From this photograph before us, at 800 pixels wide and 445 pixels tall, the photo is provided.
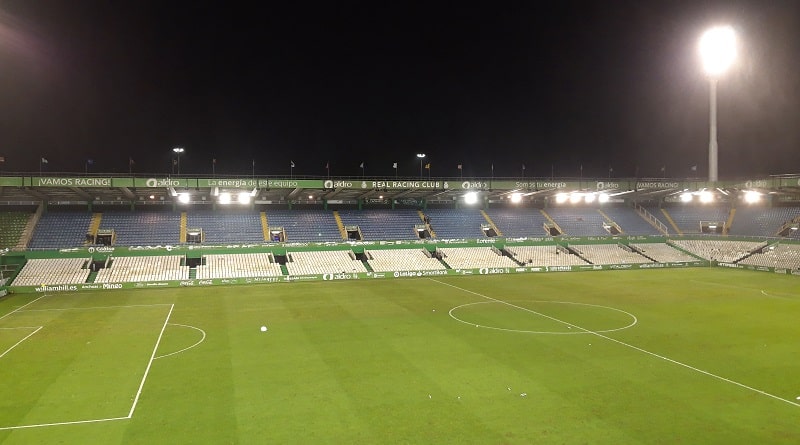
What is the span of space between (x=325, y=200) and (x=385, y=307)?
81.2 feet

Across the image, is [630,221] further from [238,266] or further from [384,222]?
[238,266]

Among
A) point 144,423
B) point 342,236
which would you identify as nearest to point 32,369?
point 144,423

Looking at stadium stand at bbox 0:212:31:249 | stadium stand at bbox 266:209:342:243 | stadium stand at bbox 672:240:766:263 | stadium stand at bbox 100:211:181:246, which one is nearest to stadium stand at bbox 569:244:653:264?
stadium stand at bbox 672:240:766:263

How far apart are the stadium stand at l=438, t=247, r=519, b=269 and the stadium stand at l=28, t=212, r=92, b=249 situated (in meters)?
27.6

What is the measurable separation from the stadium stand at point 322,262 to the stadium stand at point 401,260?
1305 mm

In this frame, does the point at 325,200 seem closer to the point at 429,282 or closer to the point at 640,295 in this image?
the point at 429,282

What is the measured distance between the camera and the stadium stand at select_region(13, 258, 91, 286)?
30.3 m

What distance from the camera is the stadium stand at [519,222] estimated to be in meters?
46.7

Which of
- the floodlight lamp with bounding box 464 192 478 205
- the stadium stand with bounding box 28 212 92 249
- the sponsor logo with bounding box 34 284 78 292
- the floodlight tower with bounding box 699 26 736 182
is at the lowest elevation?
the sponsor logo with bounding box 34 284 78 292

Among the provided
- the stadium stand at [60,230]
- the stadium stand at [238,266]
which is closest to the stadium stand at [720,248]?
the stadium stand at [238,266]

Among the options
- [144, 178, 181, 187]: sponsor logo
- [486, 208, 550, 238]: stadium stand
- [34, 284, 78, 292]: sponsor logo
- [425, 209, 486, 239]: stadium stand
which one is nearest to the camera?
[34, 284, 78, 292]: sponsor logo

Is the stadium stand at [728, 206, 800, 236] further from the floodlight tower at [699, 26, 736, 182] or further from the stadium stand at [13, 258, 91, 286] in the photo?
the stadium stand at [13, 258, 91, 286]

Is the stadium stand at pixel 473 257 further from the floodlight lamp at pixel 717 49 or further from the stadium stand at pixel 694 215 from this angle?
the floodlight lamp at pixel 717 49

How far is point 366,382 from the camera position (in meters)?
12.8
